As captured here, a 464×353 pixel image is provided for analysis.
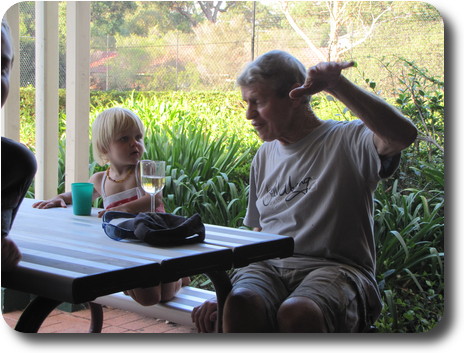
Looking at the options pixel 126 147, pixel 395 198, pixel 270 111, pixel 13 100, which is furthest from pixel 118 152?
pixel 395 198

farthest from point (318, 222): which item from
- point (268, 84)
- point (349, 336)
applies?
point (268, 84)

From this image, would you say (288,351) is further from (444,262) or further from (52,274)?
(444,262)

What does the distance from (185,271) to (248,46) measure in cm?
848

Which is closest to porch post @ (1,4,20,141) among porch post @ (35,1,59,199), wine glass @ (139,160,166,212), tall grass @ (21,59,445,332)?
porch post @ (35,1,59,199)

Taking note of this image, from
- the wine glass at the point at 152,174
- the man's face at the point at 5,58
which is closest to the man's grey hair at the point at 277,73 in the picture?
the wine glass at the point at 152,174

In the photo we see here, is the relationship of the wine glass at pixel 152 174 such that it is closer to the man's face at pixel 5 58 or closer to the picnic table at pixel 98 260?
the picnic table at pixel 98 260

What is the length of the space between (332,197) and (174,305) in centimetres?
73

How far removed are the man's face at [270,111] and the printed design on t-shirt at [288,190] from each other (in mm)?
181

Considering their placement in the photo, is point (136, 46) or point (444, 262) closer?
point (444, 262)

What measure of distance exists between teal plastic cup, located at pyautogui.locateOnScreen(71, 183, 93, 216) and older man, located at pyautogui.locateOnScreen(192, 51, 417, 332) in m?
0.63

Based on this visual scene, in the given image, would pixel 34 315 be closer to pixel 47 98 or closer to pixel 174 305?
pixel 174 305

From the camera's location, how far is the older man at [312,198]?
2018 millimetres

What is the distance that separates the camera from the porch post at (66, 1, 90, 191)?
3.46 metres

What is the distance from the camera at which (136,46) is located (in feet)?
36.0
